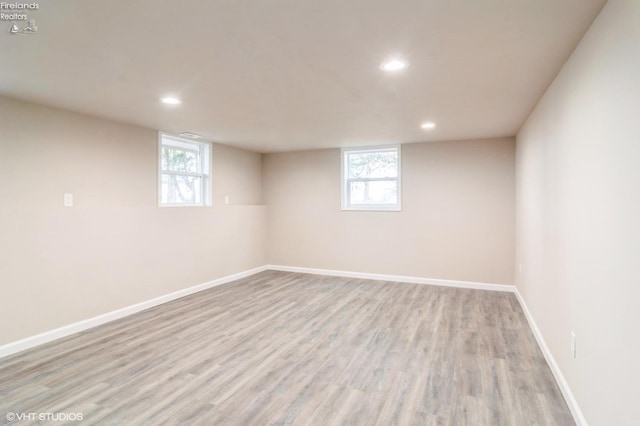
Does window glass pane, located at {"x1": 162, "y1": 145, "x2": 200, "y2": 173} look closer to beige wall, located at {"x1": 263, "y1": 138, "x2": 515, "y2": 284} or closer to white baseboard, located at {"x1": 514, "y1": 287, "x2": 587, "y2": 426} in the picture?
beige wall, located at {"x1": 263, "y1": 138, "x2": 515, "y2": 284}

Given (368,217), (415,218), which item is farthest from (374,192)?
(415,218)

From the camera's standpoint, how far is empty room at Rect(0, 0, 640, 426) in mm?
1769

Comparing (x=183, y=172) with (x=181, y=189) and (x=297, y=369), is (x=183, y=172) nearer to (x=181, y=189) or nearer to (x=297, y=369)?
(x=181, y=189)

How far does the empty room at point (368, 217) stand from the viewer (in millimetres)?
1769

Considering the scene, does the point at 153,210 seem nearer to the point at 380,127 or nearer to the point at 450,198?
the point at 380,127

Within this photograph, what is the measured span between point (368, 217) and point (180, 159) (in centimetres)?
329

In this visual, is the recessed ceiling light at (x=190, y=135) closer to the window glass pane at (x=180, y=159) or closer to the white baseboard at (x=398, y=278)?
the window glass pane at (x=180, y=159)

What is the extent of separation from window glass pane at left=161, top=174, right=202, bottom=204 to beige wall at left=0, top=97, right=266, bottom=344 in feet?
0.83

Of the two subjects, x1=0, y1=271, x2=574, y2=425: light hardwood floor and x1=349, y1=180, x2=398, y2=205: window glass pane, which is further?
x1=349, y1=180, x2=398, y2=205: window glass pane

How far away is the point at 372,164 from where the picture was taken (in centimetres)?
609

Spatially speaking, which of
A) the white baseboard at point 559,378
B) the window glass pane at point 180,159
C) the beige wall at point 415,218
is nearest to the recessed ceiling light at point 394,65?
the white baseboard at point 559,378

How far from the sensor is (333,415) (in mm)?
2123

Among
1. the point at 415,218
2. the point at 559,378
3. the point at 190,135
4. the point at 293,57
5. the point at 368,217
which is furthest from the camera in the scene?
the point at 368,217

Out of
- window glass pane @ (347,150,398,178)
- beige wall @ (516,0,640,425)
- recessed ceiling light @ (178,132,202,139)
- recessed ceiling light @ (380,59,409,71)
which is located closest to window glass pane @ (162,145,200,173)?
recessed ceiling light @ (178,132,202,139)
